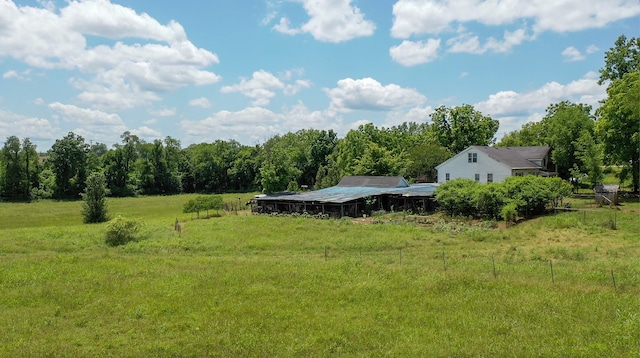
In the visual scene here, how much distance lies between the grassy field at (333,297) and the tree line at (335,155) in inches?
699

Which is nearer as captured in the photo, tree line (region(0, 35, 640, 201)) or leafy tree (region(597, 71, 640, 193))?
leafy tree (region(597, 71, 640, 193))

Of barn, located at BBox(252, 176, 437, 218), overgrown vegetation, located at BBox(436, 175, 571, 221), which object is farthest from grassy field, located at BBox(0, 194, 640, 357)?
barn, located at BBox(252, 176, 437, 218)

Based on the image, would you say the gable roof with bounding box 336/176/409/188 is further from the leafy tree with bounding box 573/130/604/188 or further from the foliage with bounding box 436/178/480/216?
the leafy tree with bounding box 573/130/604/188

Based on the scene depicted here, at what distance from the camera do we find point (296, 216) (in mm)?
41656

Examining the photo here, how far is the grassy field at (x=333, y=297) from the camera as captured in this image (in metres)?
12.3

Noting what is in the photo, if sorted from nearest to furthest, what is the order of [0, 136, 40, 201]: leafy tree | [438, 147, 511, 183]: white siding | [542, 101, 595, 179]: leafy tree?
[438, 147, 511, 183]: white siding
[542, 101, 595, 179]: leafy tree
[0, 136, 40, 201]: leafy tree

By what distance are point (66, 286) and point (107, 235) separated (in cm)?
1296

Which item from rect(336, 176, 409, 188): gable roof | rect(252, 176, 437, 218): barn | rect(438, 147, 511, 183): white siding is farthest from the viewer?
rect(336, 176, 409, 188): gable roof

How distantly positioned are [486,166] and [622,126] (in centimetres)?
1265

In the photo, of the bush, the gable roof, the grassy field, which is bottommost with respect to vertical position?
the grassy field

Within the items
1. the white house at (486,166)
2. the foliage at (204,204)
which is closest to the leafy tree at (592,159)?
the white house at (486,166)

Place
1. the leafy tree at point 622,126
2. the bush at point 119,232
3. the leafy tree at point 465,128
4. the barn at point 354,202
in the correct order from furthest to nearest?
the leafy tree at point 465,128 < the barn at point 354,202 < the leafy tree at point 622,126 < the bush at point 119,232

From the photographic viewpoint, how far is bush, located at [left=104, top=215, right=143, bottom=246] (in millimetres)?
30562

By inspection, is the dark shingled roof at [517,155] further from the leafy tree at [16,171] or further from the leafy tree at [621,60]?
the leafy tree at [16,171]
